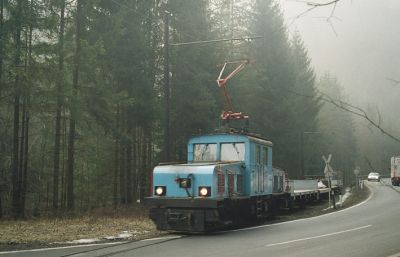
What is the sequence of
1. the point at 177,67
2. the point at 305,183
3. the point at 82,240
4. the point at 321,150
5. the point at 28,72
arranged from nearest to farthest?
the point at 82,240
the point at 28,72
the point at 177,67
the point at 305,183
the point at 321,150

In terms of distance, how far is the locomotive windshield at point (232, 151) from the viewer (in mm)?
16075

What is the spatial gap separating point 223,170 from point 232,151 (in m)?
1.71

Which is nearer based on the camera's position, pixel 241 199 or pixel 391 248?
pixel 391 248

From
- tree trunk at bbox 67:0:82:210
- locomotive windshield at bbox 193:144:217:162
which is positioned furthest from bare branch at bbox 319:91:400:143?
tree trunk at bbox 67:0:82:210

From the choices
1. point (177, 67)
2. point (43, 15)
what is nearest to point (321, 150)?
point (177, 67)

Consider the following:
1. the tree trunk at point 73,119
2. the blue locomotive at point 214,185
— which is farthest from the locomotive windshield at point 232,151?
the tree trunk at point 73,119

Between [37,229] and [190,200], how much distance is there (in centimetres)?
461

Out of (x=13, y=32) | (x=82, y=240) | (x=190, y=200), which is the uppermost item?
(x=13, y=32)

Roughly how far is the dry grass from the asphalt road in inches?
68.2

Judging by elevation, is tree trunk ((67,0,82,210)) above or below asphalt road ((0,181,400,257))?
above

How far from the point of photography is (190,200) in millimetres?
13539

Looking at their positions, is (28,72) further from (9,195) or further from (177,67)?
(177,67)

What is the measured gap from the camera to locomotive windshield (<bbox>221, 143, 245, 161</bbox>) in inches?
633

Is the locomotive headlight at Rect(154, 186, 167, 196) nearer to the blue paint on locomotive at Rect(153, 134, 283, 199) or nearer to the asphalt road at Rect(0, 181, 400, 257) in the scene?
the blue paint on locomotive at Rect(153, 134, 283, 199)
